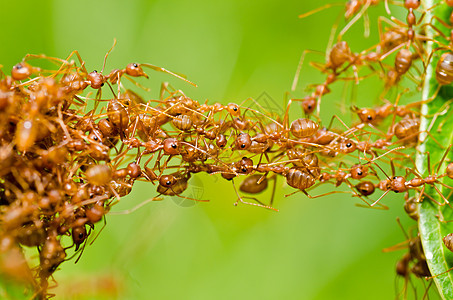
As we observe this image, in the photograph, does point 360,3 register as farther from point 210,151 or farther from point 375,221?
point 210,151

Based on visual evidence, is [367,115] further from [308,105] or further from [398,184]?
[398,184]

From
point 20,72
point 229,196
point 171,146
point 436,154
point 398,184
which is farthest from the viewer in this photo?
point 229,196

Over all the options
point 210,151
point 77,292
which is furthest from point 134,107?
point 77,292

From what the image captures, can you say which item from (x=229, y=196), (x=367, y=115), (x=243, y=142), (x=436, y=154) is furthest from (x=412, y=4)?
(x=229, y=196)

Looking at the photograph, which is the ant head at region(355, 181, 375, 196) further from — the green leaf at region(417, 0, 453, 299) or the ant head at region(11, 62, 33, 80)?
the ant head at region(11, 62, 33, 80)

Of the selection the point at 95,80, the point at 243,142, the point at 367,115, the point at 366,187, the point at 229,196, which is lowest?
the point at 229,196

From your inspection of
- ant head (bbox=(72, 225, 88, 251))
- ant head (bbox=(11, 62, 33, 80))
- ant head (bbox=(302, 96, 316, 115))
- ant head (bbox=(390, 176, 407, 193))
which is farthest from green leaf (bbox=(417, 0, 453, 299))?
ant head (bbox=(11, 62, 33, 80))
